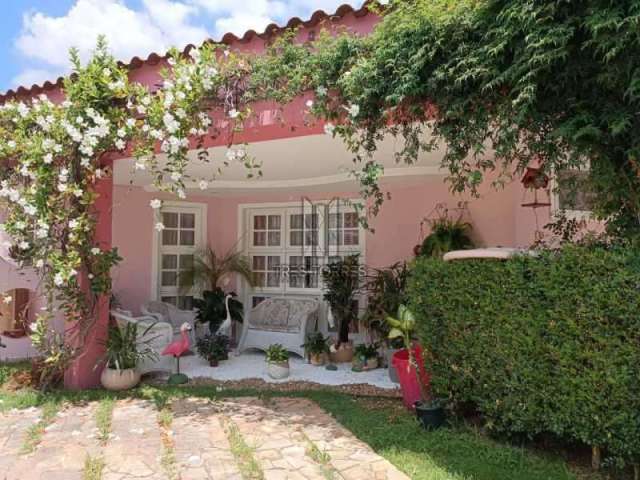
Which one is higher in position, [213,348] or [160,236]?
[160,236]

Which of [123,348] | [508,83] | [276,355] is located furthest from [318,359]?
[508,83]

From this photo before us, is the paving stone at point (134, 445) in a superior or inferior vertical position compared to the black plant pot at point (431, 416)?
inferior

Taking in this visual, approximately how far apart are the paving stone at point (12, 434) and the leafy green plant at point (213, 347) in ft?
8.11

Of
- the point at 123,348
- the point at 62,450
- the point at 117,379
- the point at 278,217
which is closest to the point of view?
the point at 62,450

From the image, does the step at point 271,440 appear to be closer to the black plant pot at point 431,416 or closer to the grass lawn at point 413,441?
the grass lawn at point 413,441

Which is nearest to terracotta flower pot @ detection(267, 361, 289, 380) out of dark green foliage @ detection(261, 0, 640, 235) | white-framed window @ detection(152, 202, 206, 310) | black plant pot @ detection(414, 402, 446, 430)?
black plant pot @ detection(414, 402, 446, 430)

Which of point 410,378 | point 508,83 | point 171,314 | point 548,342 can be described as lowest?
point 410,378

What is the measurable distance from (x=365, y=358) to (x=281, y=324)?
174cm

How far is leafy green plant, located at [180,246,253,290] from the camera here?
9426mm

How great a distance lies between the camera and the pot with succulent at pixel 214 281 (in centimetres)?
877

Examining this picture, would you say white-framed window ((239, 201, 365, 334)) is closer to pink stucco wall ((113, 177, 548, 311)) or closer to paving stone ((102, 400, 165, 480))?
pink stucco wall ((113, 177, 548, 311))

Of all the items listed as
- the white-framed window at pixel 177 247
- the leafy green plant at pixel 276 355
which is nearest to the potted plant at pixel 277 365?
the leafy green plant at pixel 276 355

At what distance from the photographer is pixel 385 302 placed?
23.4 ft

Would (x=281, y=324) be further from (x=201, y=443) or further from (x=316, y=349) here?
(x=201, y=443)
